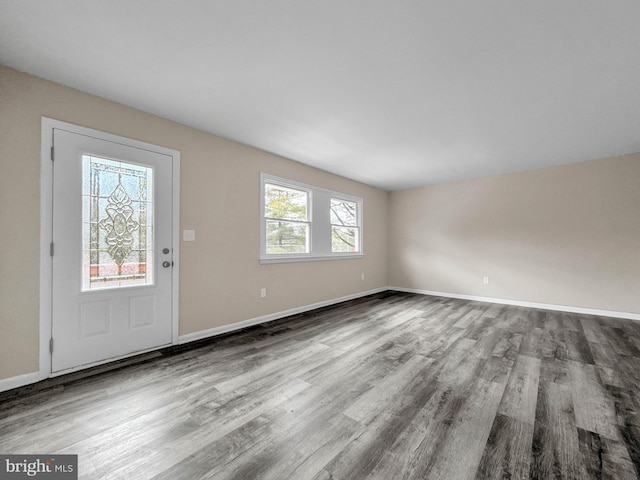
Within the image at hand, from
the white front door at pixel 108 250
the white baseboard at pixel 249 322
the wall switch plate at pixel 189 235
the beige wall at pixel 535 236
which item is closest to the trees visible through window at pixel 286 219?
the white baseboard at pixel 249 322

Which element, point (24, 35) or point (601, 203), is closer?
point (24, 35)

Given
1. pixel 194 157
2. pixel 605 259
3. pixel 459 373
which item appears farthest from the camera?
pixel 605 259

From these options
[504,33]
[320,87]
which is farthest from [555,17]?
[320,87]

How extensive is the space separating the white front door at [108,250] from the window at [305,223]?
4.55 ft

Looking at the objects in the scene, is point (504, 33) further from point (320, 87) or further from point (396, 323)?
point (396, 323)

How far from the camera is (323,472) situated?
1.29m

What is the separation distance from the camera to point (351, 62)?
200 cm

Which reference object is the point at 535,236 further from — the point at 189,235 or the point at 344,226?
the point at 189,235

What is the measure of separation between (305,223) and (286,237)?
19.5 inches

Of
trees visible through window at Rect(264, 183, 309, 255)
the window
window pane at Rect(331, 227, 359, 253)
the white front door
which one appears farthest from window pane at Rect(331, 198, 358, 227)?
the white front door

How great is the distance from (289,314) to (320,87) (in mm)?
3199

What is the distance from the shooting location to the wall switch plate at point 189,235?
3.01 m

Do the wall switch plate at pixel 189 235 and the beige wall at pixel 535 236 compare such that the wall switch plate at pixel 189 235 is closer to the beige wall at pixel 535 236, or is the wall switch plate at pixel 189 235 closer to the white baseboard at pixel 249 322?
the white baseboard at pixel 249 322

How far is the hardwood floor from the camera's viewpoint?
1.34 meters
